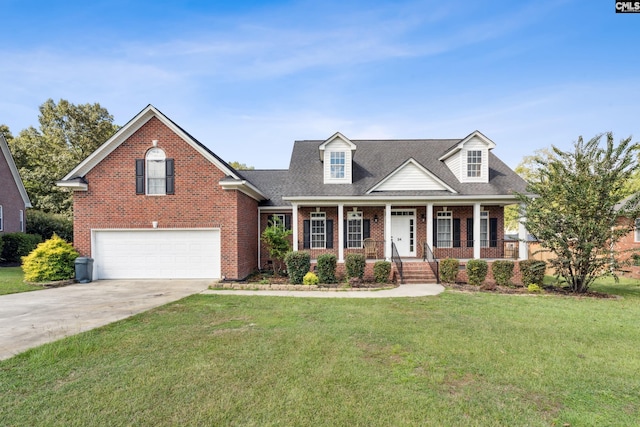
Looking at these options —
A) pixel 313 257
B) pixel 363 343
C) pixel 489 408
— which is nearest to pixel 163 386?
pixel 363 343

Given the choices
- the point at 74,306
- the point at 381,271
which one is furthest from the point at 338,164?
the point at 74,306

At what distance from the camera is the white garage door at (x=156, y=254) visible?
12602 mm

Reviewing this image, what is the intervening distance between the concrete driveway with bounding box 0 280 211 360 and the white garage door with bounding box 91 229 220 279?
529 mm

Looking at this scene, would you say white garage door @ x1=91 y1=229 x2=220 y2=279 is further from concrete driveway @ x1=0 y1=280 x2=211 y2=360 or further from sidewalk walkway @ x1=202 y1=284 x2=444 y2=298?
sidewalk walkway @ x1=202 y1=284 x2=444 y2=298

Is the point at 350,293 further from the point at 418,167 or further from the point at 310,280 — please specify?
the point at 418,167

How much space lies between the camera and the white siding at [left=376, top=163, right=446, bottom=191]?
14.0m

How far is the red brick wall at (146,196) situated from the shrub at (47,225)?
14.5 metres

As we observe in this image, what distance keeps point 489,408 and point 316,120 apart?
17879 mm

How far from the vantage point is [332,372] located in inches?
166

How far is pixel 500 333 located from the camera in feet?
19.8

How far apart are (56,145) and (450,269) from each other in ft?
115

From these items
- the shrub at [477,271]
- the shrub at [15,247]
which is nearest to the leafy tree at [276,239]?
the shrub at [477,271]

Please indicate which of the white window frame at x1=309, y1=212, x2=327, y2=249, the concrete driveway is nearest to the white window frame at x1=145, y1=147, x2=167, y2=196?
the concrete driveway

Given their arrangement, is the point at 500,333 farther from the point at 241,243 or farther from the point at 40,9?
the point at 40,9
